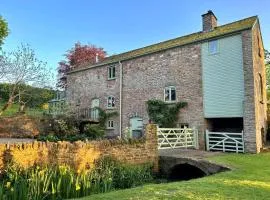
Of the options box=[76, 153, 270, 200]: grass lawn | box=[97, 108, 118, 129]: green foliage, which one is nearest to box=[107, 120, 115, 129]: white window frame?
box=[97, 108, 118, 129]: green foliage

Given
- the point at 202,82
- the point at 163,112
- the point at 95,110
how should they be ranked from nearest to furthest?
1. the point at 202,82
2. the point at 163,112
3. the point at 95,110

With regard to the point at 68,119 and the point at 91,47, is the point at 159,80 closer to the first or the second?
the point at 68,119

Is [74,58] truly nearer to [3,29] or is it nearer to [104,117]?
[104,117]

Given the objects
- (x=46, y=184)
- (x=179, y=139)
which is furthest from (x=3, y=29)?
(x=179, y=139)

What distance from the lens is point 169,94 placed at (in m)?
21.7

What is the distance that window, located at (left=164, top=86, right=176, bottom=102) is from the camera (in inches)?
843

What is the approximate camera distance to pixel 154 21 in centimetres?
1966

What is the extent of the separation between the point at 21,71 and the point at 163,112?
→ 37.8 feet

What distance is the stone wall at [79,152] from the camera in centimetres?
865

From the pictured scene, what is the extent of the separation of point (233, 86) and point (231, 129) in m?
3.88

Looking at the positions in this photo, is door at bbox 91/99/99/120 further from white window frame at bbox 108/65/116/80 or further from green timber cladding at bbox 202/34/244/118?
green timber cladding at bbox 202/34/244/118

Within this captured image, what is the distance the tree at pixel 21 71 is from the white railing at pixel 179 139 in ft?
37.3

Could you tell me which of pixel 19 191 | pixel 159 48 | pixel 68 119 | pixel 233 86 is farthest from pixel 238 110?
pixel 19 191

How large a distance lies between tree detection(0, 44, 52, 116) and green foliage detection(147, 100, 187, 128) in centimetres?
921
